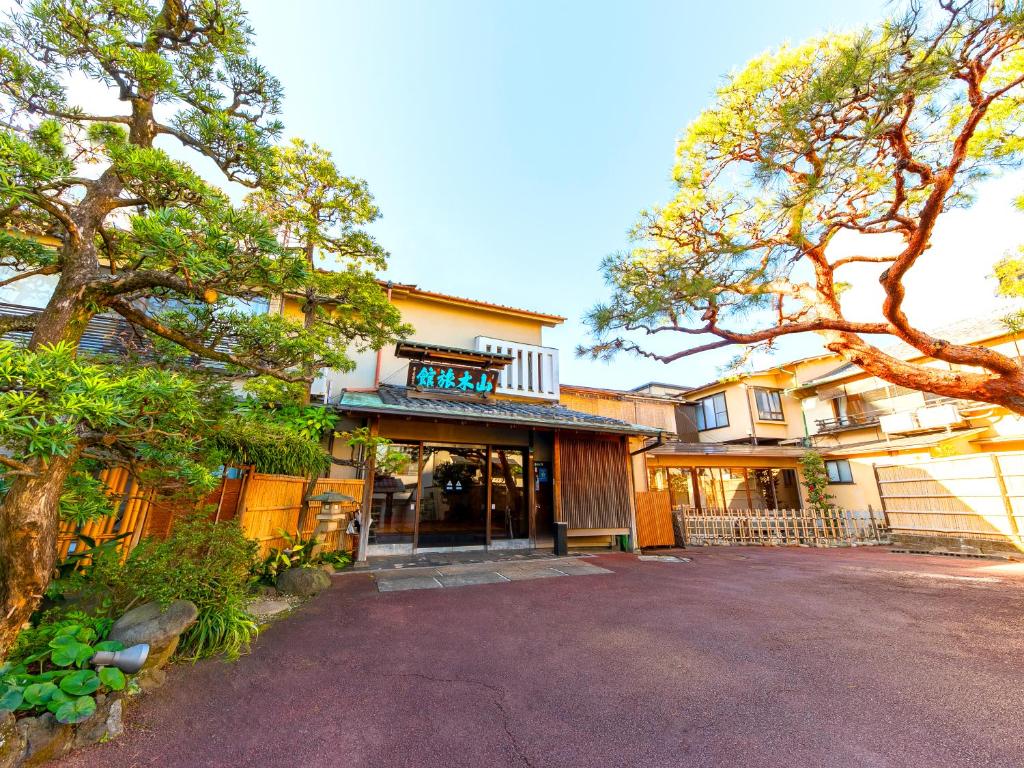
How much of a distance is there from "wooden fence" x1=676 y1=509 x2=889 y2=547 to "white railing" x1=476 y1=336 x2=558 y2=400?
5.71 metres

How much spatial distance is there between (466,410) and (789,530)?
411 inches

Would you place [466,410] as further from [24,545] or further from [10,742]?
[10,742]

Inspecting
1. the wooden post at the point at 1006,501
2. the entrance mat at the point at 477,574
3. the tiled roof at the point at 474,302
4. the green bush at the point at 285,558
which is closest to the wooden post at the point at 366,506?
the entrance mat at the point at 477,574

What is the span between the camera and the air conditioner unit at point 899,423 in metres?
13.3

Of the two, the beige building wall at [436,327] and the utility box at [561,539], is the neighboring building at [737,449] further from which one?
the beige building wall at [436,327]

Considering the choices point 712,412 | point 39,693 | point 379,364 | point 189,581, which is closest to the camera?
point 39,693

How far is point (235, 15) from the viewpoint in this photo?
3354 millimetres

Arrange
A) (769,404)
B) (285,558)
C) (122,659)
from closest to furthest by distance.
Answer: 1. (122,659)
2. (285,558)
3. (769,404)

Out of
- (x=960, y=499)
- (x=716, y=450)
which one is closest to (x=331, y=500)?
(x=716, y=450)

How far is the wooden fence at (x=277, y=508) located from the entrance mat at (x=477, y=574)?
1.44m

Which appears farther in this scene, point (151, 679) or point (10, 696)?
point (151, 679)

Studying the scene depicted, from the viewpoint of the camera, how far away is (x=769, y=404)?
58.8 feet

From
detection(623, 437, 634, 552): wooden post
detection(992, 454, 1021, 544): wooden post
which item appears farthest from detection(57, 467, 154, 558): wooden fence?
detection(992, 454, 1021, 544): wooden post

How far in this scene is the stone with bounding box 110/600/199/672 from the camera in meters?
2.65
